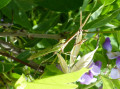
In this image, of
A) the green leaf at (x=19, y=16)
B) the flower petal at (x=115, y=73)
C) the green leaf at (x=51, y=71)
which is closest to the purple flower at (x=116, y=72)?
the flower petal at (x=115, y=73)

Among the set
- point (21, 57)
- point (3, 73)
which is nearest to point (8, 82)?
point (3, 73)

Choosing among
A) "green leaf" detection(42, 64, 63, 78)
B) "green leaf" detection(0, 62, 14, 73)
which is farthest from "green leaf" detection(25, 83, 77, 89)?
"green leaf" detection(0, 62, 14, 73)

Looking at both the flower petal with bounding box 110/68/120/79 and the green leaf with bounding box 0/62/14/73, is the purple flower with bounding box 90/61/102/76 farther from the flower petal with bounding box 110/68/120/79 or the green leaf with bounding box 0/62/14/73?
the green leaf with bounding box 0/62/14/73

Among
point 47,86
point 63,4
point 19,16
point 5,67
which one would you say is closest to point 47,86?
point 47,86

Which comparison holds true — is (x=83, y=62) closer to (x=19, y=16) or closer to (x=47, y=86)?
(x=47, y=86)

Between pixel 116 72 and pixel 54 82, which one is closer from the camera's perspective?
pixel 54 82

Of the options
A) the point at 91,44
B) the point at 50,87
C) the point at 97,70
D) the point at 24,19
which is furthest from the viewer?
the point at 24,19

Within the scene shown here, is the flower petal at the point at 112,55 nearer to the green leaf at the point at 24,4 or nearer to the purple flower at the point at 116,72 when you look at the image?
the purple flower at the point at 116,72

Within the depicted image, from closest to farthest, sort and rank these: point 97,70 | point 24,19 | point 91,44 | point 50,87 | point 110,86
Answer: point 50,87
point 110,86
point 97,70
point 91,44
point 24,19

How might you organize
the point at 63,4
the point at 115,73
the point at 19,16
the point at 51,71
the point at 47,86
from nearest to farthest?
the point at 47,86 < the point at 51,71 < the point at 115,73 < the point at 63,4 < the point at 19,16

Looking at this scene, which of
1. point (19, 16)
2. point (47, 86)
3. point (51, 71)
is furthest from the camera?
point (19, 16)

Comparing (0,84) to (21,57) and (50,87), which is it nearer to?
(21,57)
